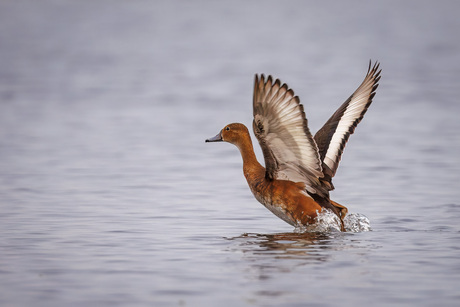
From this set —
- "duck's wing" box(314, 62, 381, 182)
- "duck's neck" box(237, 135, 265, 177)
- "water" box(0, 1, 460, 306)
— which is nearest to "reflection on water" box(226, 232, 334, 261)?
"water" box(0, 1, 460, 306)

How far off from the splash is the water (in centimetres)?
10

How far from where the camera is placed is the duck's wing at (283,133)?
7.74m

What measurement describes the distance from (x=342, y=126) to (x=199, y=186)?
98.2 inches

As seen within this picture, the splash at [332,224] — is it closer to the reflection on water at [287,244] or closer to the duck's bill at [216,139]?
the reflection on water at [287,244]

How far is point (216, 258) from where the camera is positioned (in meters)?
7.08

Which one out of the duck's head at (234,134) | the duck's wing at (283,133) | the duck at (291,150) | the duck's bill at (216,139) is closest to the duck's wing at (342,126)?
the duck at (291,150)

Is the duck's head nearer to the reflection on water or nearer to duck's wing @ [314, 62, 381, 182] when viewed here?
duck's wing @ [314, 62, 381, 182]

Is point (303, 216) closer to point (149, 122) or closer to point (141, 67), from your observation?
point (149, 122)

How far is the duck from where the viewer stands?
25.5 ft

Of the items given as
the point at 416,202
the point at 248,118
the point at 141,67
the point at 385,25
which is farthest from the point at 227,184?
the point at 385,25

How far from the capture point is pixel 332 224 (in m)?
8.34

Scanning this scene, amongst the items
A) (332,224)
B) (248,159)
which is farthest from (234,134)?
(332,224)

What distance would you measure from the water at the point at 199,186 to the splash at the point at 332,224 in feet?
0.32

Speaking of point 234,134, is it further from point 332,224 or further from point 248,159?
point 332,224
